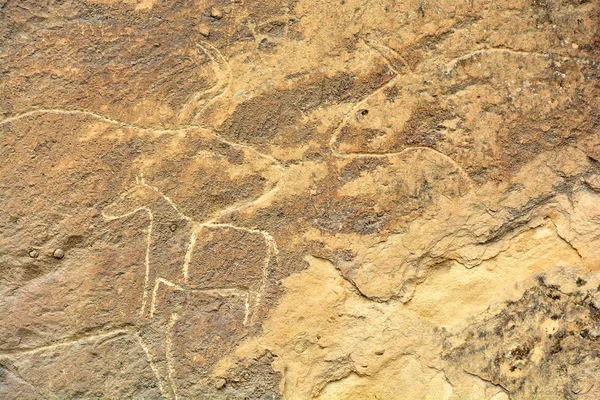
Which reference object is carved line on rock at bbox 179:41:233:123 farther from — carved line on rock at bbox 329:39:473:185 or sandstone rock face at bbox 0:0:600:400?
carved line on rock at bbox 329:39:473:185

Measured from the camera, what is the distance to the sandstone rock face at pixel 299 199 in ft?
9.01

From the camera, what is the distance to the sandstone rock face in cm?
275

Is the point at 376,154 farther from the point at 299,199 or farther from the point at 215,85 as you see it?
the point at 215,85

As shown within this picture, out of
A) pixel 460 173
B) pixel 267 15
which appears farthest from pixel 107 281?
pixel 460 173

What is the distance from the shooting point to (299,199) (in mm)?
2805

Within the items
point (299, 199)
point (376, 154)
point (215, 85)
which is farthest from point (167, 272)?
point (376, 154)

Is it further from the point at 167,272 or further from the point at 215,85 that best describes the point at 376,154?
the point at 167,272

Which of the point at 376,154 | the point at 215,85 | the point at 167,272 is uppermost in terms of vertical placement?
the point at 215,85

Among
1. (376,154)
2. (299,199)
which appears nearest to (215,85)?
(299,199)

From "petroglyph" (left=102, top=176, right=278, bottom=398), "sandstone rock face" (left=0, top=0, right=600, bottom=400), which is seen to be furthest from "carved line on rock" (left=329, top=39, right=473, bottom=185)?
"petroglyph" (left=102, top=176, right=278, bottom=398)

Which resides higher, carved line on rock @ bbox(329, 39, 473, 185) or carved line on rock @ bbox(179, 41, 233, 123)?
carved line on rock @ bbox(179, 41, 233, 123)

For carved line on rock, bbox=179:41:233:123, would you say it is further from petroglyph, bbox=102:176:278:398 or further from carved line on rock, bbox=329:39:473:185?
carved line on rock, bbox=329:39:473:185

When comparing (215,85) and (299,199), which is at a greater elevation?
(215,85)

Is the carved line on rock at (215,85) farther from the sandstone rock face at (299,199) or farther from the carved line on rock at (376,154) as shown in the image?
the carved line on rock at (376,154)
